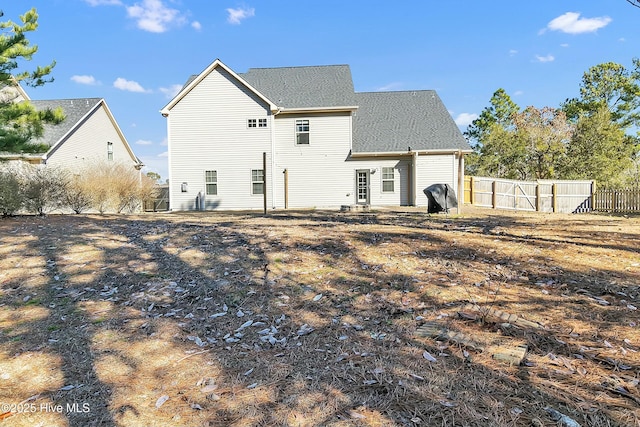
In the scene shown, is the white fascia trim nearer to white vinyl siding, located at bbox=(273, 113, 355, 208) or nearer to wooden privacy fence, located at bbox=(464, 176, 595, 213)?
white vinyl siding, located at bbox=(273, 113, 355, 208)

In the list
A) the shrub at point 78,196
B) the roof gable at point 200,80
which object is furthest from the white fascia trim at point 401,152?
the shrub at point 78,196

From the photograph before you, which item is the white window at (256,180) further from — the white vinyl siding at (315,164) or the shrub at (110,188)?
the shrub at (110,188)

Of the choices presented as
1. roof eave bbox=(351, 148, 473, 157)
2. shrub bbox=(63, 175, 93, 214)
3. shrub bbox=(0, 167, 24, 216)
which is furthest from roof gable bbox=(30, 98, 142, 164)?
roof eave bbox=(351, 148, 473, 157)

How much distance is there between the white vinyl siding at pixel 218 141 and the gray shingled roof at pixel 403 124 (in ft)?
16.9

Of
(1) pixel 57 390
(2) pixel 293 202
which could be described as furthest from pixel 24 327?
(2) pixel 293 202

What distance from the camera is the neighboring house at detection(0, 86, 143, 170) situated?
20.1 metres

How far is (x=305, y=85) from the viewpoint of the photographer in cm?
1986

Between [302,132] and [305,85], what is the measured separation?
3057 mm

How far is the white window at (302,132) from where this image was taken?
18.6 meters

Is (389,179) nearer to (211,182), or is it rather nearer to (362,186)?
(362,186)

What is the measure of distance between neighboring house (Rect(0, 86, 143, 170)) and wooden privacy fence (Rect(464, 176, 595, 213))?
18.4 metres

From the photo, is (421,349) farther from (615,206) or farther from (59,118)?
(615,206)

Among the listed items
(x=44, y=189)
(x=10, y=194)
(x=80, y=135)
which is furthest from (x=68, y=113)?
(x=10, y=194)

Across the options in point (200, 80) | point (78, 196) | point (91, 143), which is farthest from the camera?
point (91, 143)
